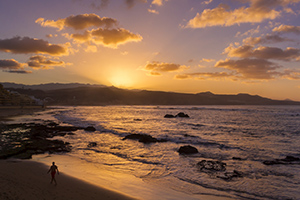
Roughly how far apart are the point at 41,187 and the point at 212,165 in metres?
10.7

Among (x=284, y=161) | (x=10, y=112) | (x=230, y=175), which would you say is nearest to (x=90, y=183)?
(x=230, y=175)

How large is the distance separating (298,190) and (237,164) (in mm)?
4452

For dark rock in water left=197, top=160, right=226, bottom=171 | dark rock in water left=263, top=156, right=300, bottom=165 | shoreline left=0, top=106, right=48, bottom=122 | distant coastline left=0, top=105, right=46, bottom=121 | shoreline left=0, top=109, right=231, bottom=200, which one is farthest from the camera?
distant coastline left=0, top=105, right=46, bottom=121

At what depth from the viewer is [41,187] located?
855cm

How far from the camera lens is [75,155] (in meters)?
15.8

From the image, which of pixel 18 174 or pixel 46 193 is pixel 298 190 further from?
pixel 18 174

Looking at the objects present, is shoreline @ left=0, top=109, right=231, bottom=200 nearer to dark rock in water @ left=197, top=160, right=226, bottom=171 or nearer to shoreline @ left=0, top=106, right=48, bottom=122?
dark rock in water @ left=197, top=160, right=226, bottom=171

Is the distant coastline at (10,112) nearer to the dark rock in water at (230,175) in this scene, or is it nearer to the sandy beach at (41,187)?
the sandy beach at (41,187)

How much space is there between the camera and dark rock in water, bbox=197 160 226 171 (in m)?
12.7

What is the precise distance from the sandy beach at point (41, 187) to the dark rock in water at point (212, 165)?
22.2ft

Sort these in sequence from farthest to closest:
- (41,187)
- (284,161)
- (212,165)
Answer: (284,161) → (212,165) → (41,187)

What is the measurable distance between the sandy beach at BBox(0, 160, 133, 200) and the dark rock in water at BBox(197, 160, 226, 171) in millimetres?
6771

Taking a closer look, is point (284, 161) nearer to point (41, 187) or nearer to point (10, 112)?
point (41, 187)

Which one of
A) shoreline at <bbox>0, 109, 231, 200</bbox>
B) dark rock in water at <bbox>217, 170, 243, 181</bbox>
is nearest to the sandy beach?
shoreline at <bbox>0, 109, 231, 200</bbox>
